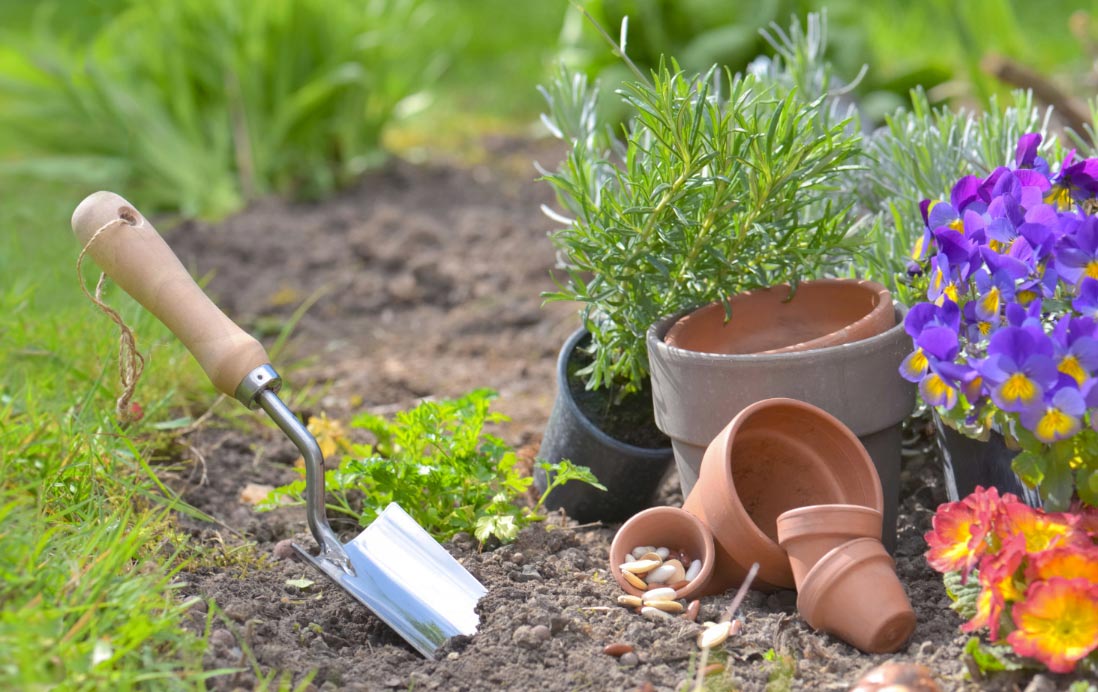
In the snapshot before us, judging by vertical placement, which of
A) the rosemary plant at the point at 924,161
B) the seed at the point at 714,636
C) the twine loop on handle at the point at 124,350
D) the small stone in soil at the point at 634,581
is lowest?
the seed at the point at 714,636

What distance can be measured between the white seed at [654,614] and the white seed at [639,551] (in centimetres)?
12

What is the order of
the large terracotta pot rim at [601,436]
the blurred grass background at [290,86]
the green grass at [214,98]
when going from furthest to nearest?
the green grass at [214,98] → the blurred grass background at [290,86] → the large terracotta pot rim at [601,436]

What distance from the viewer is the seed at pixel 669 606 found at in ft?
5.63

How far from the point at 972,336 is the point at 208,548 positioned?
123 centimetres

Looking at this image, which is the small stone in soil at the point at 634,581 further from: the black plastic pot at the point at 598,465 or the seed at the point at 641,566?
the black plastic pot at the point at 598,465

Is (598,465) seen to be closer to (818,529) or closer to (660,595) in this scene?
(660,595)

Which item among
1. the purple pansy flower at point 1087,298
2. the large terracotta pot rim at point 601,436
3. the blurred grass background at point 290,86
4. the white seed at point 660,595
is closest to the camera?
the purple pansy flower at point 1087,298

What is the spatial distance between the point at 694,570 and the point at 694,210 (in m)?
0.56

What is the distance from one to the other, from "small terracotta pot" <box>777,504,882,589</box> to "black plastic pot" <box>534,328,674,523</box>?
45 centimetres

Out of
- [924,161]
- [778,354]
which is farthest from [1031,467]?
[924,161]

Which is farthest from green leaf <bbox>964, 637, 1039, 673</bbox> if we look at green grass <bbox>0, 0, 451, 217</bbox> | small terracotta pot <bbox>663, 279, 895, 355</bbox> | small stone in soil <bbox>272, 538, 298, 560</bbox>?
green grass <bbox>0, 0, 451, 217</bbox>

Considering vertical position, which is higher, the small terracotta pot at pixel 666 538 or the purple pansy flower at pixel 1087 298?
the purple pansy flower at pixel 1087 298

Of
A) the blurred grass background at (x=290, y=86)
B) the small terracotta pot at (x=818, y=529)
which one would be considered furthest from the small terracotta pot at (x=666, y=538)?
the blurred grass background at (x=290, y=86)

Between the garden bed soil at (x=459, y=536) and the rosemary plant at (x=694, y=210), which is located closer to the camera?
the garden bed soil at (x=459, y=536)
